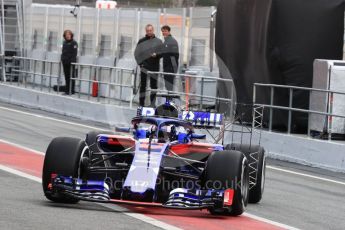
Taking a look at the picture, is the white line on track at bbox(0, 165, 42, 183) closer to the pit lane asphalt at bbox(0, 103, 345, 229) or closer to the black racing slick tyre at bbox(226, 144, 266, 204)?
the pit lane asphalt at bbox(0, 103, 345, 229)

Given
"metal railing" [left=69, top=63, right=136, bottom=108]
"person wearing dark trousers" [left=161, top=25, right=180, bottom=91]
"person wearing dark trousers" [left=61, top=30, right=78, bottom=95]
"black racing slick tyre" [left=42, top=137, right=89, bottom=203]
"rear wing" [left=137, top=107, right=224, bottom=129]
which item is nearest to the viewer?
"black racing slick tyre" [left=42, top=137, right=89, bottom=203]

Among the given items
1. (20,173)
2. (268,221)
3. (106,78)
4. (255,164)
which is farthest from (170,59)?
(268,221)

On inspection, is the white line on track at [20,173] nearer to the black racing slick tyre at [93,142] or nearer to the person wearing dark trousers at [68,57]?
the black racing slick tyre at [93,142]

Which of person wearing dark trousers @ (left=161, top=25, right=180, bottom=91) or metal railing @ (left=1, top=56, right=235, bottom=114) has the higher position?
person wearing dark trousers @ (left=161, top=25, right=180, bottom=91)

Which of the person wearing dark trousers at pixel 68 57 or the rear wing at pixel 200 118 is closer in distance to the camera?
the rear wing at pixel 200 118

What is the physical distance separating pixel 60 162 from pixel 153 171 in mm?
1015

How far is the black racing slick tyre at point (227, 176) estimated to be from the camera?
456 inches

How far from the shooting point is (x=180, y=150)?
12.5m

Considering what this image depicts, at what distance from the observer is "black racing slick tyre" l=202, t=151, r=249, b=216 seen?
11.6 metres

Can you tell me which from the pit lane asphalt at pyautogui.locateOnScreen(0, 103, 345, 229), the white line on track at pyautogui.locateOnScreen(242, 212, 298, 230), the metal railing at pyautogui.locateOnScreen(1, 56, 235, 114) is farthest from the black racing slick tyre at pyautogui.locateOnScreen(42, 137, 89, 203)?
the metal railing at pyautogui.locateOnScreen(1, 56, 235, 114)

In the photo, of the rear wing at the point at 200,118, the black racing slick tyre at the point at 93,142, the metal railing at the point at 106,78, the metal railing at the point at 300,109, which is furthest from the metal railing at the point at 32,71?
the black racing slick tyre at the point at 93,142

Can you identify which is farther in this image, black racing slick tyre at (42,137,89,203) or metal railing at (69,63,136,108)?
metal railing at (69,63,136,108)

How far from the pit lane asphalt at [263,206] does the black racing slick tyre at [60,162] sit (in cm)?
15

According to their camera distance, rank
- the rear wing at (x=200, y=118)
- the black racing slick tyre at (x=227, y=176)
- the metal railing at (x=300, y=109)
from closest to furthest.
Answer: the black racing slick tyre at (x=227, y=176), the rear wing at (x=200, y=118), the metal railing at (x=300, y=109)
